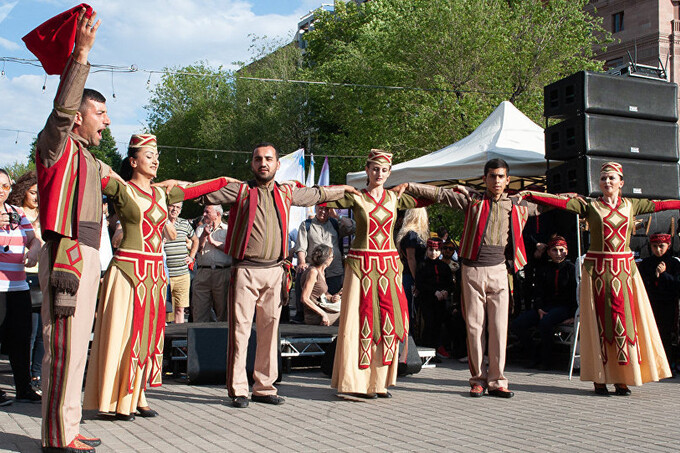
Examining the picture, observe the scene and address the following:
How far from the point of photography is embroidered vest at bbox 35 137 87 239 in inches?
168

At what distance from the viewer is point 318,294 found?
9383 mm

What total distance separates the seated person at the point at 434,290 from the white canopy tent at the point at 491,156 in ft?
4.29

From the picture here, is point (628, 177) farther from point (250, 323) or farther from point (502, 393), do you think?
point (250, 323)

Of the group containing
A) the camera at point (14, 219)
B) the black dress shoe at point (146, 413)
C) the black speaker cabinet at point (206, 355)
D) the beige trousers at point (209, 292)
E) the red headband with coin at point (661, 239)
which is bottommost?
the black dress shoe at point (146, 413)

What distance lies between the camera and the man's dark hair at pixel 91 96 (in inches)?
184

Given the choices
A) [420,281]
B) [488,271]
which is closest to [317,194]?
[488,271]

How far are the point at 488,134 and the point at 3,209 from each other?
765cm

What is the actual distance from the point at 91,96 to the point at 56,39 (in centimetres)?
77

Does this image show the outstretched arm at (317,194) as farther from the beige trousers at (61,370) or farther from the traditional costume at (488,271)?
the beige trousers at (61,370)

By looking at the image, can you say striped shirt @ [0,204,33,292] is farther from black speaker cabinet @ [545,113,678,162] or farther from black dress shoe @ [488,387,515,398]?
black speaker cabinet @ [545,113,678,162]

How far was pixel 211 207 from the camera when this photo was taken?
947 centimetres

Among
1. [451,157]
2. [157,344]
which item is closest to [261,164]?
[157,344]

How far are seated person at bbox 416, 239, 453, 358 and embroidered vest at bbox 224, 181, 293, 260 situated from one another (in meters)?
4.00

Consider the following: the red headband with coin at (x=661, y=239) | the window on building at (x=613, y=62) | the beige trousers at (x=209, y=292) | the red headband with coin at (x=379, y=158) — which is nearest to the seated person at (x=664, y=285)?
the red headband with coin at (x=661, y=239)
